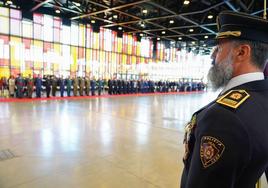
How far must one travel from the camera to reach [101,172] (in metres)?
3.02

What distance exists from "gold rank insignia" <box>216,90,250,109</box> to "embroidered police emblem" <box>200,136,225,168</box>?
145 millimetres

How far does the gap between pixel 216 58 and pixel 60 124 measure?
555 cm

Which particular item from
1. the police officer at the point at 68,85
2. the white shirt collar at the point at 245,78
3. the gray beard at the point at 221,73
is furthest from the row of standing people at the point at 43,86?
the white shirt collar at the point at 245,78

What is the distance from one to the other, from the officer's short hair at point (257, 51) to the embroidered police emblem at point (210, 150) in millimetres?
400

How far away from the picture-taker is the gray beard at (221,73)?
872mm

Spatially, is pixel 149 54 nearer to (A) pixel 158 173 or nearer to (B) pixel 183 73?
(B) pixel 183 73

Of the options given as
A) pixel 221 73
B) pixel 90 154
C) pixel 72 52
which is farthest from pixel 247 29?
pixel 72 52

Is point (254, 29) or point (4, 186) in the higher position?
point (254, 29)

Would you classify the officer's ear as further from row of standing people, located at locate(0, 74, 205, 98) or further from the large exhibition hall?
row of standing people, located at locate(0, 74, 205, 98)

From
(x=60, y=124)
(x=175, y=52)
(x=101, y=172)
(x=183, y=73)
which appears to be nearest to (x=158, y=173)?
(x=101, y=172)

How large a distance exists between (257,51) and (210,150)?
1.51 ft

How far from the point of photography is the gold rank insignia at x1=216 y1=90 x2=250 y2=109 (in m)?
0.73

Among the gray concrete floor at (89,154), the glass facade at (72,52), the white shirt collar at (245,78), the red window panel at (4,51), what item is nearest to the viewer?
the white shirt collar at (245,78)

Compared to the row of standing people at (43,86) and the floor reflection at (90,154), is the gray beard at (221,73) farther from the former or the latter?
the row of standing people at (43,86)
